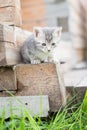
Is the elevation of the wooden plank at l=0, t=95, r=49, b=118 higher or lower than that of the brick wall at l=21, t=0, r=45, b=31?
lower

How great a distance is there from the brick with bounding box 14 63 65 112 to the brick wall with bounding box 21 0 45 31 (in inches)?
116

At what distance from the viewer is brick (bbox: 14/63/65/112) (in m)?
2.03

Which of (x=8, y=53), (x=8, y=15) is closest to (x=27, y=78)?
(x=8, y=53)

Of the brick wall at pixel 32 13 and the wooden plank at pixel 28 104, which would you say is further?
the brick wall at pixel 32 13

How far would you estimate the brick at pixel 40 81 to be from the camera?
6.67ft

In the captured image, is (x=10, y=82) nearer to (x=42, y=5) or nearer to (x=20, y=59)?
(x=20, y=59)

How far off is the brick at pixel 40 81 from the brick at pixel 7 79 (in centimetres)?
4

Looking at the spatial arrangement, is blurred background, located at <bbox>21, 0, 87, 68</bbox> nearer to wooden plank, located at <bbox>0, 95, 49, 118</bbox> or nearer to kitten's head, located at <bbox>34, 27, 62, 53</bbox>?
kitten's head, located at <bbox>34, 27, 62, 53</bbox>

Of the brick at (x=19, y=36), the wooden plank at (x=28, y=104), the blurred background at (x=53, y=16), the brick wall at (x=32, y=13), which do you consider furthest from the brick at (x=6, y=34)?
the brick wall at (x=32, y=13)

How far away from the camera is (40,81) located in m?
2.05

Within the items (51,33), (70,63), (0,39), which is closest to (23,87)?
(0,39)

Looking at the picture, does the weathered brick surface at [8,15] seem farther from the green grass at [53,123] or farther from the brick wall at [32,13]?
the brick wall at [32,13]

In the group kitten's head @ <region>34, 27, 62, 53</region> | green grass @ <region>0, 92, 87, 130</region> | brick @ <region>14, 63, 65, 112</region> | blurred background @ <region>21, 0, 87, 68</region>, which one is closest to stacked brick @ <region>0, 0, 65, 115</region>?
brick @ <region>14, 63, 65, 112</region>

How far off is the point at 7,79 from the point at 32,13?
3196mm
